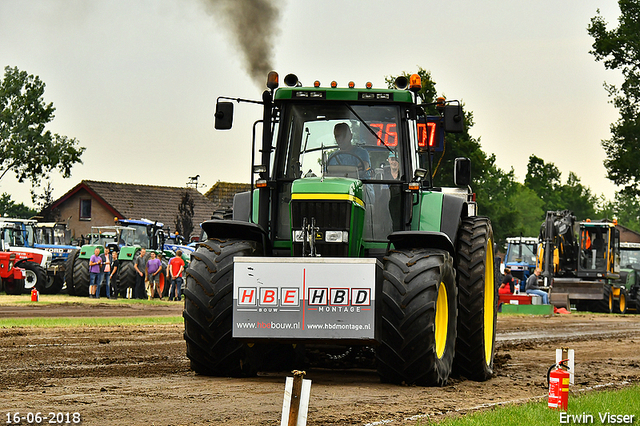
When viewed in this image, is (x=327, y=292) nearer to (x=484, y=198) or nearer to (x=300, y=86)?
(x=300, y=86)

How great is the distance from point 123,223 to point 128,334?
23.1 metres

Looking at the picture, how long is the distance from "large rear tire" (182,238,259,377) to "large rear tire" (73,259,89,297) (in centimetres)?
2514

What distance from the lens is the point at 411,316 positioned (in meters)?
9.03

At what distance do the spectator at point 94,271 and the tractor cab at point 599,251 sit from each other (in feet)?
59.1

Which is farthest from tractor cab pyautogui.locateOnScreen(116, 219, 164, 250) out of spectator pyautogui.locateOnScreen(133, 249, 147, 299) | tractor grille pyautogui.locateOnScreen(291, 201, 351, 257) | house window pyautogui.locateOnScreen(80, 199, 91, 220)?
house window pyautogui.locateOnScreen(80, 199, 91, 220)

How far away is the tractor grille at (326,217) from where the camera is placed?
9516 millimetres

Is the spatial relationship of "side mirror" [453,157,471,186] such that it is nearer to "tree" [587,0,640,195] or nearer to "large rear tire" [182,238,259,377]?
"large rear tire" [182,238,259,377]

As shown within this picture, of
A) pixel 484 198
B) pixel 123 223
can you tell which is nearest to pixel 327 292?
pixel 123 223

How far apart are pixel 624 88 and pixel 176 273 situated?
32.4 meters

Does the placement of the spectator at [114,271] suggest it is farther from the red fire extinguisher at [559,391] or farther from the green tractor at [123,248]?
the red fire extinguisher at [559,391]

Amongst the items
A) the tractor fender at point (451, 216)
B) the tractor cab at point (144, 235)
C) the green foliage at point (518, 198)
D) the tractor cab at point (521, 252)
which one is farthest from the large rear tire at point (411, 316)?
the green foliage at point (518, 198)

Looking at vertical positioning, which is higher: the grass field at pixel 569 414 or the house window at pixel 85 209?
the house window at pixel 85 209

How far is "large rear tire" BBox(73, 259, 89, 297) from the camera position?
33969 mm

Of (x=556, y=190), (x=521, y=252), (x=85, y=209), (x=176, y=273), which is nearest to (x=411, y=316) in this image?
(x=176, y=273)
